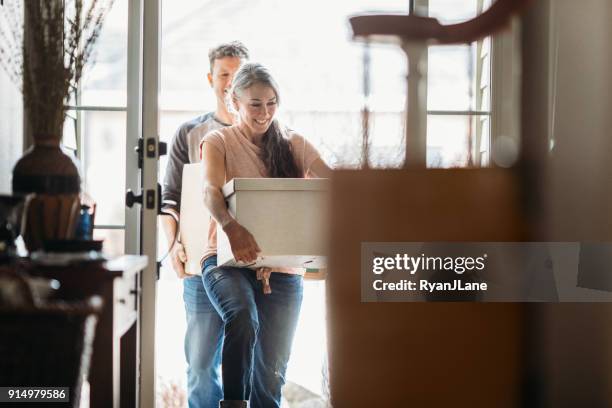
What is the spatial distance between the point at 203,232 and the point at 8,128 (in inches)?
25.9

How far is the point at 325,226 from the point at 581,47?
650mm

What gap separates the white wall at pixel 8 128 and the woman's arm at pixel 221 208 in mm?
500

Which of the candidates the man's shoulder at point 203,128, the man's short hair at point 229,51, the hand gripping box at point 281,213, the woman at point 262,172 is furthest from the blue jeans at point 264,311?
the man's short hair at point 229,51

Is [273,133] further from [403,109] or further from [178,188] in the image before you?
[403,109]

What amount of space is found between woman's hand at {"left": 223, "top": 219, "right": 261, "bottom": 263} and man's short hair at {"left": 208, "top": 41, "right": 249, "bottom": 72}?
79 centimetres

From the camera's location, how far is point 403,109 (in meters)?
1.28

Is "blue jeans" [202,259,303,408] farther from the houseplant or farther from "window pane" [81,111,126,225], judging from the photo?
the houseplant

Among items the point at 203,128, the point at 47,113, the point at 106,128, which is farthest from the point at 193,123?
the point at 47,113

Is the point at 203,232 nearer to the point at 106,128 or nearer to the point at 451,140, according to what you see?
the point at 106,128

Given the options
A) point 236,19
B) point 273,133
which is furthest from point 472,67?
point 236,19

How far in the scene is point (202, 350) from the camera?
2.29 metres

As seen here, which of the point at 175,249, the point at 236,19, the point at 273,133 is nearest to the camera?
the point at 273,133

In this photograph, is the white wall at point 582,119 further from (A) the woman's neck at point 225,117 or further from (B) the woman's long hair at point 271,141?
(A) the woman's neck at point 225,117

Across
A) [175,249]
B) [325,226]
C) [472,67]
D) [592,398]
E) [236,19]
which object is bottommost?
[592,398]
